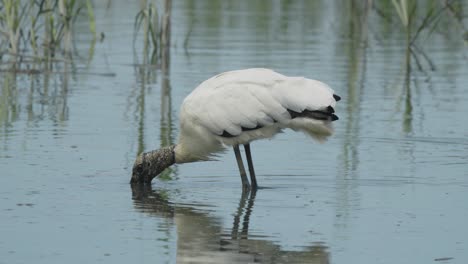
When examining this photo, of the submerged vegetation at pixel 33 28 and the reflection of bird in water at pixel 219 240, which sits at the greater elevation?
the submerged vegetation at pixel 33 28

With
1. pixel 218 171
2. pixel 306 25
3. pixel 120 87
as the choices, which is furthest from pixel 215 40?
pixel 218 171

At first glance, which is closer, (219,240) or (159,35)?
(219,240)

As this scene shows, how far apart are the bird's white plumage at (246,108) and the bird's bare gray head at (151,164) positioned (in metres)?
0.33

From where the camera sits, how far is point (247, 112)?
365 inches

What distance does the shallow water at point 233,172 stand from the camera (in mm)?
7488

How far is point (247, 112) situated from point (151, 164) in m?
0.94

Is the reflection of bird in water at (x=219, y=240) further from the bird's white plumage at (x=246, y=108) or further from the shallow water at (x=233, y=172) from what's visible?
the bird's white plumage at (x=246, y=108)

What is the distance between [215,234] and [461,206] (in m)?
1.87

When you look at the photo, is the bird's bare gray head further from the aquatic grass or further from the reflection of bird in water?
the aquatic grass

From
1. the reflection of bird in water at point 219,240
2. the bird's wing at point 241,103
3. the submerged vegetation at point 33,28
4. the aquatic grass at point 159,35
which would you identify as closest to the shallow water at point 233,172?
the reflection of bird in water at point 219,240

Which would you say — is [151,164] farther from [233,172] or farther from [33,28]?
[33,28]

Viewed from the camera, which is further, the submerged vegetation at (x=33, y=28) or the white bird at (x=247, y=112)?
the submerged vegetation at (x=33, y=28)

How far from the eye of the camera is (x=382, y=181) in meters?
9.62

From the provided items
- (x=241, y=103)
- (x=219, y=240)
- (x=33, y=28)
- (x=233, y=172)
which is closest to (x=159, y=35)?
(x=33, y=28)
